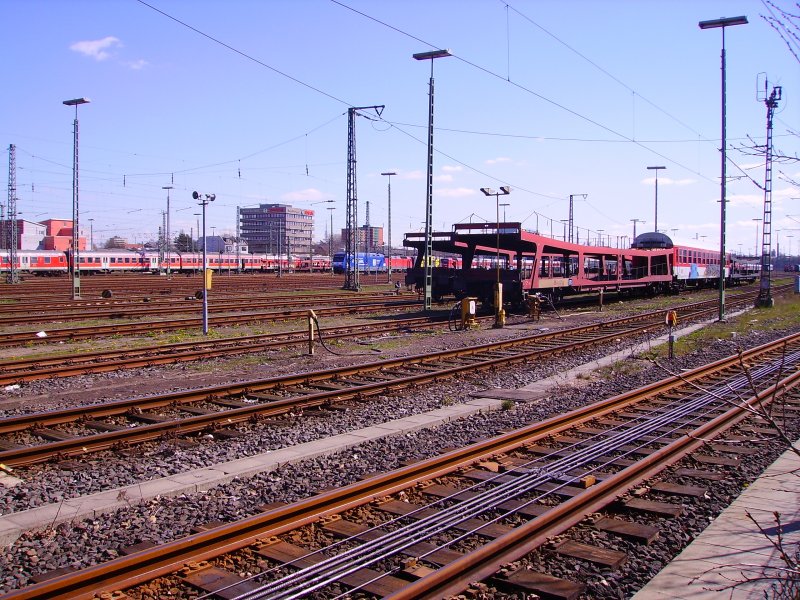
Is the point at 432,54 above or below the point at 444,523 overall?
above

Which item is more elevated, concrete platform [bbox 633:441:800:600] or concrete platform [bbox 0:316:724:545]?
concrete platform [bbox 0:316:724:545]

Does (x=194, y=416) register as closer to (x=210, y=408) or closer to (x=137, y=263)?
(x=210, y=408)

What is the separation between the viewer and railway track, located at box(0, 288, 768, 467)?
8531mm

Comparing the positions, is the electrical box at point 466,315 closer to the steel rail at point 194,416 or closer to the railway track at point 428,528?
the steel rail at point 194,416

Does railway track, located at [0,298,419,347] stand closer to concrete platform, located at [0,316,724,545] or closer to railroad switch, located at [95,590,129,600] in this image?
concrete platform, located at [0,316,724,545]

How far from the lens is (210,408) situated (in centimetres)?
1066

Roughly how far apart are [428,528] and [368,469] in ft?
6.26

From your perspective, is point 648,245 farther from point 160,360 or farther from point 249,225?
point 249,225

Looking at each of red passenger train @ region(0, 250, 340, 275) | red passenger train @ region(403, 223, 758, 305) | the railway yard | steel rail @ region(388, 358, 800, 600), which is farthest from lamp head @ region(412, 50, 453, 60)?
red passenger train @ region(0, 250, 340, 275)

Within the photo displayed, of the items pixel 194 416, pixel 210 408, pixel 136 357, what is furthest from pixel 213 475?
pixel 136 357

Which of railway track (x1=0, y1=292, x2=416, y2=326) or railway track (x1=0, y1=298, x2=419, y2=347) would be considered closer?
railway track (x1=0, y1=298, x2=419, y2=347)

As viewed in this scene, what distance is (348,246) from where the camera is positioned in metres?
45.5

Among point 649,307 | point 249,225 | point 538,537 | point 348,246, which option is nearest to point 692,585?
point 538,537

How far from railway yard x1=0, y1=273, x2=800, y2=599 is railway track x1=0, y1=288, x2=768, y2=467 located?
0.03 m
